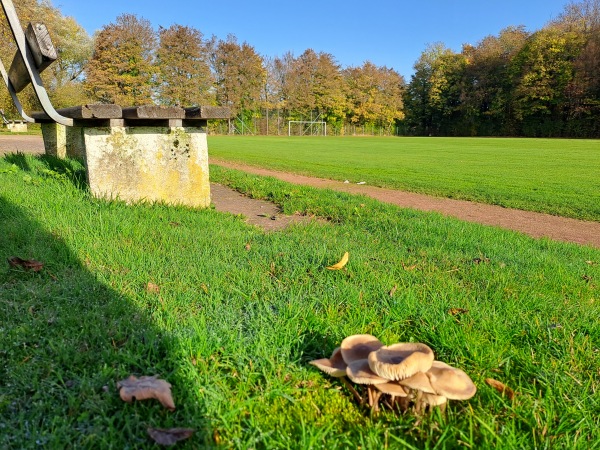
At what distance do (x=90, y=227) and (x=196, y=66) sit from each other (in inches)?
2214

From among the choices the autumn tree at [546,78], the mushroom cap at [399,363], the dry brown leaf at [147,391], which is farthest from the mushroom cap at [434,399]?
the autumn tree at [546,78]

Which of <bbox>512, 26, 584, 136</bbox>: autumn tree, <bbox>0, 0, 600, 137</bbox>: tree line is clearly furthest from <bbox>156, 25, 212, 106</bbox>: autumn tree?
<bbox>512, 26, 584, 136</bbox>: autumn tree

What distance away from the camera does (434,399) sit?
138 cm

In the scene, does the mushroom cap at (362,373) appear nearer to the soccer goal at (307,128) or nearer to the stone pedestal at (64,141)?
the stone pedestal at (64,141)

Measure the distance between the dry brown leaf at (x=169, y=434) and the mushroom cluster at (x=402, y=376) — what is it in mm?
502

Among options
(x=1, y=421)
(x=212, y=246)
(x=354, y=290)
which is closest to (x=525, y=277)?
Answer: (x=354, y=290)

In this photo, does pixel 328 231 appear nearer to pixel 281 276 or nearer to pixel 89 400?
pixel 281 276

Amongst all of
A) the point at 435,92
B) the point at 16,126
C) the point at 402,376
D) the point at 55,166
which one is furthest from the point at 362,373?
the point at 435,92

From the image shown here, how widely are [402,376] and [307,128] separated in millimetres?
66703

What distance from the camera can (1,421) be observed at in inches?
53.9

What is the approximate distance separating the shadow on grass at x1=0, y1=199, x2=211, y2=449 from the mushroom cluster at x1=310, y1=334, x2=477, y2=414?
1.73ft

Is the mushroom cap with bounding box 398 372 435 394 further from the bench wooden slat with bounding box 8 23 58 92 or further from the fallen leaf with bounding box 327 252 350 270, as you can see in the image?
the bench wooden slat with bounding box 8 23 58 92

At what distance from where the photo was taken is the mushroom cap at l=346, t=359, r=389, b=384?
53.1 inches

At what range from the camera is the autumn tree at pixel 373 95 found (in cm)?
7019
